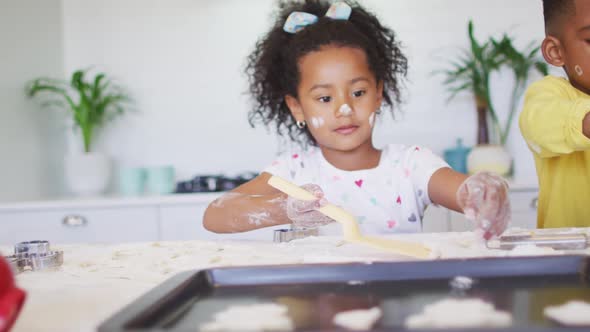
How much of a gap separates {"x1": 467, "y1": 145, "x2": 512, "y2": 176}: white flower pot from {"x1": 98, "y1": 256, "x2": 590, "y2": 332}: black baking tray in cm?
148

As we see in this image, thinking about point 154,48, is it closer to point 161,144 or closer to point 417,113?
point 161,144

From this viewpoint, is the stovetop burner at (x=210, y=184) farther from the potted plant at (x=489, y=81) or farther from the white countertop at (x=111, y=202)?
the potted plant at (x=489, y=81)

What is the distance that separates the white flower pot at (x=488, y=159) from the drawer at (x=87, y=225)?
1167 mm

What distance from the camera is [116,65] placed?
8.11 ft

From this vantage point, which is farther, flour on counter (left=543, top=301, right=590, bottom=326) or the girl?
the girl

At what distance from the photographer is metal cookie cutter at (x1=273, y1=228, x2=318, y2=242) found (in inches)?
35.6

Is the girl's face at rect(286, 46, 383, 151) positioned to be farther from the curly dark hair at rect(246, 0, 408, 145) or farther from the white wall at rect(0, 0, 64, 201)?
the white wall at rect(0, 0, 64, 201)

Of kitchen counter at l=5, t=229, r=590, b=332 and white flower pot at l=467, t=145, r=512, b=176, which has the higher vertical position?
white flower pot at l=467, t=145, r=512, b=176

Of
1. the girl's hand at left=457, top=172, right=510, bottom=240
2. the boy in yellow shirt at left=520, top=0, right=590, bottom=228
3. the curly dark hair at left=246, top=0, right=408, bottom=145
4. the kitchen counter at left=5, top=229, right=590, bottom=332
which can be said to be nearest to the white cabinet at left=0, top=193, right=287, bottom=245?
the curly dark hair at left=246, top=0, right=408, bottom=145

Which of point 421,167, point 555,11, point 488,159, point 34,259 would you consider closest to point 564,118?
point 555,11

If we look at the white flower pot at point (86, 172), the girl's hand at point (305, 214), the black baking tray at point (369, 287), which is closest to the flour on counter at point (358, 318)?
the black baking tray at point (369, 287)

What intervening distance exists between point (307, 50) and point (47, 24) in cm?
163

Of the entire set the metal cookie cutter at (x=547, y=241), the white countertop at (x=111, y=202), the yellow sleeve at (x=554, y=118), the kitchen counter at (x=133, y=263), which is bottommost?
the white countertop at (x=111, y=202)

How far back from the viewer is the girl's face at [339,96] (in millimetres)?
1188
